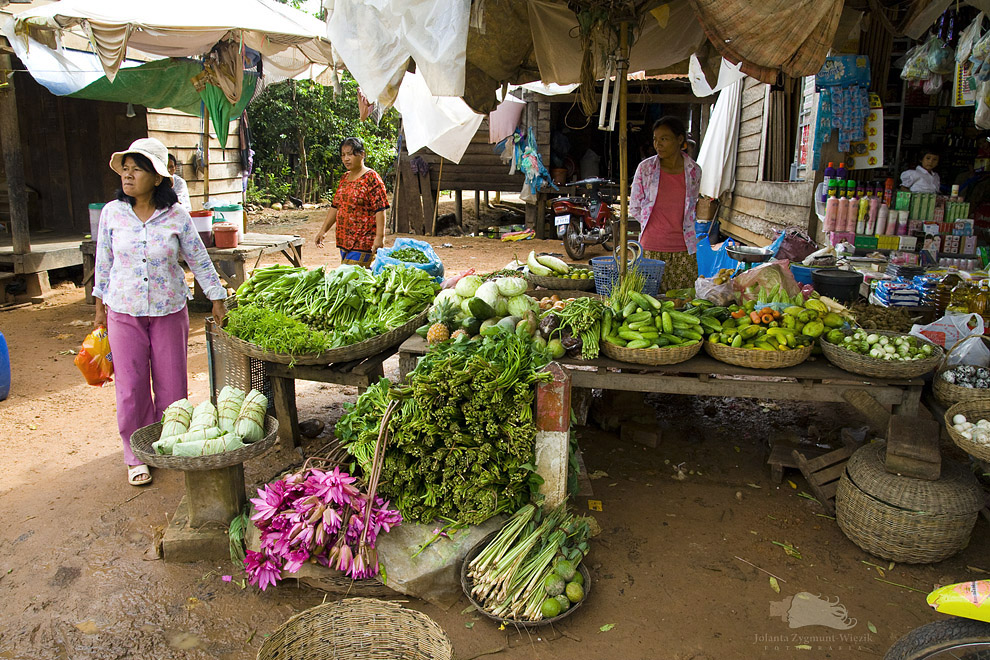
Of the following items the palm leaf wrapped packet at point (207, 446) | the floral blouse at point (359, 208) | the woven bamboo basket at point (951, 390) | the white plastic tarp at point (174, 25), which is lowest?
the palm leaf wrapped packet at point (207, 446)

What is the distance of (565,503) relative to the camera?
350 cm

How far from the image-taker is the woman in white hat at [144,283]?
3.90m

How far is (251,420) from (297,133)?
661 inches

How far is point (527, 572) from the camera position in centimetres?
306

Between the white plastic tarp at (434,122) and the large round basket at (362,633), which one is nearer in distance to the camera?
the large round basket at (362,633)

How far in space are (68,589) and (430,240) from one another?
12046 mm

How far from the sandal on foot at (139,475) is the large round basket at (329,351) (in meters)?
0.92

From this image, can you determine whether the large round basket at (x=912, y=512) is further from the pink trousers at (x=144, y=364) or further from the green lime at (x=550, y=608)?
the pink trousers at (x=144, y=364)

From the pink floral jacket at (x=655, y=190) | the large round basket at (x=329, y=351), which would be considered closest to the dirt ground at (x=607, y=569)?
the large round basket at (x=329, y=351)

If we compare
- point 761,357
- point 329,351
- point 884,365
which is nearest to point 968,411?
point 884,365

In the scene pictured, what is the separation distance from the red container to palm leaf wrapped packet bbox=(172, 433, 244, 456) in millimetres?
4896

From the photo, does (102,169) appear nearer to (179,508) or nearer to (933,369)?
(179,508)

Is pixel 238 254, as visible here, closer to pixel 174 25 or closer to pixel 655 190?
pixel 174 25

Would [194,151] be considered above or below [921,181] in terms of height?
above
